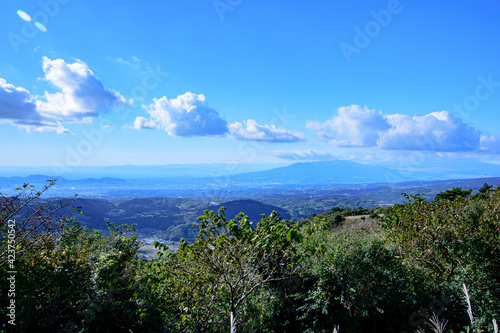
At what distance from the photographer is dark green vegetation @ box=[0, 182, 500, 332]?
15.5 feet

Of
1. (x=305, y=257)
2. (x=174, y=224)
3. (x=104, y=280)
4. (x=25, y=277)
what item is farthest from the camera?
(x=174, y=224)

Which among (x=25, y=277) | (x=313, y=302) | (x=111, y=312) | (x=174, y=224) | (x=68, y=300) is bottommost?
(x=174, y=224)

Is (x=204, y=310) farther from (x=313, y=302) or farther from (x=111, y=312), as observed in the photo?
(x=313, y=302)

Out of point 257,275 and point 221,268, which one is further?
point 221,268

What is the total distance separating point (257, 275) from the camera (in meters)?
4.71

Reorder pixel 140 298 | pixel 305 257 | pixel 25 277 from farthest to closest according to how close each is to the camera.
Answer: pixel 305 257 < pixel 140 298 < pixel 25 277

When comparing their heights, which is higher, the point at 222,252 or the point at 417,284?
the point at 222,252

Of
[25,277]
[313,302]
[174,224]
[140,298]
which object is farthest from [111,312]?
[174,224]

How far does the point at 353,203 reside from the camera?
7298 inches

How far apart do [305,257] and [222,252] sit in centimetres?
429

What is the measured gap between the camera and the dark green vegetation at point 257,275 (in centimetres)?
472

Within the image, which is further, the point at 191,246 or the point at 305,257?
the point at 305,257

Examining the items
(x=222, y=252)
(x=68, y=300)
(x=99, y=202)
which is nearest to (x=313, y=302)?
(x=222, y=252)

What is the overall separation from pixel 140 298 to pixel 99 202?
15938 centimetres
